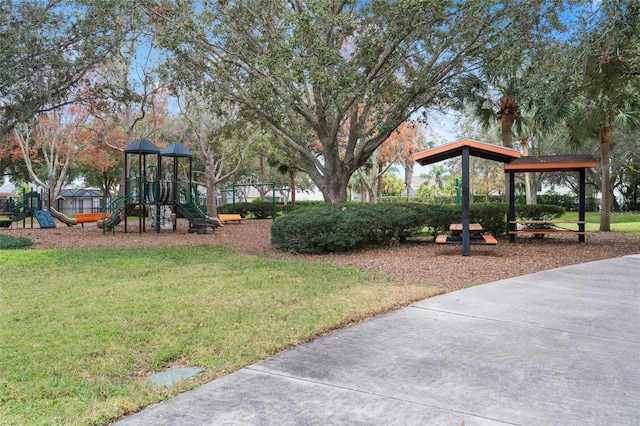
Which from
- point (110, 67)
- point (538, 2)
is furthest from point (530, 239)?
point (110, 67)

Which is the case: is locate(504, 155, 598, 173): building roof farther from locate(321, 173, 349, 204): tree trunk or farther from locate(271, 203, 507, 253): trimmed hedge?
locate(321, 173, 349, 204): tree trunk

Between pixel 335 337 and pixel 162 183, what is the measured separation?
14.7m

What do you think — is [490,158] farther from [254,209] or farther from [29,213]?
[29,213]

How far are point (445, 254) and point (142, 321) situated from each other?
24.1ft

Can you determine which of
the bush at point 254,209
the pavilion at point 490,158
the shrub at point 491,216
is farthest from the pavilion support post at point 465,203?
the bush at point 254,209

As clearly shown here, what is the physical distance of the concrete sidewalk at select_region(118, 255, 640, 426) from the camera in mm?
3090

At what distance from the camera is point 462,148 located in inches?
419

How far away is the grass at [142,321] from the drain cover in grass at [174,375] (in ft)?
0.27

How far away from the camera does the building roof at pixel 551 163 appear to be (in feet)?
42.4

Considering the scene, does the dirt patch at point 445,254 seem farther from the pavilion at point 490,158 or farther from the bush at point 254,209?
the bush at point 254,209

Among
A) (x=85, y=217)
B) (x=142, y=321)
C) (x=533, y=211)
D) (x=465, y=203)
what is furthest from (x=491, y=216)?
(x=85, y=217)

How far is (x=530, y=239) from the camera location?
14.2 meters

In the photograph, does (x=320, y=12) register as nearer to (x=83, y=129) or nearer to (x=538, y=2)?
(x=538, y=2)

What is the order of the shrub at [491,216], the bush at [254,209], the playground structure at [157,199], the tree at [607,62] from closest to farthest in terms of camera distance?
the tree at [607,62] < the shrub at [491,216] < the playground structure at [157,199] < the bush at [254,209]
